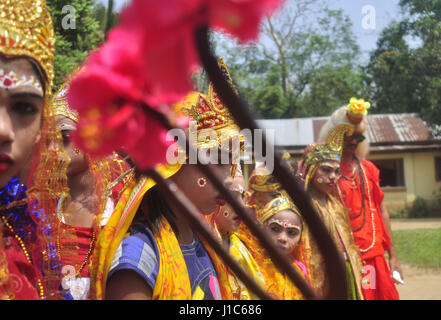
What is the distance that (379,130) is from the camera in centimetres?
2102

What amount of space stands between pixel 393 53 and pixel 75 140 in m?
24.3

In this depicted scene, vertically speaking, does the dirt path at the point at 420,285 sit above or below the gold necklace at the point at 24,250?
below

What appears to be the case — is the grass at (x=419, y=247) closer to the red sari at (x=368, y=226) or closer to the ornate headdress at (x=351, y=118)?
the red sari at (x=368, y=226)

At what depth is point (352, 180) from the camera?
14.7 ft

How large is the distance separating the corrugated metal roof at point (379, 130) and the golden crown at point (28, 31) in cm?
1791

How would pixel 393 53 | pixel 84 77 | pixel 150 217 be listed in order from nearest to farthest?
pixel 84 77 < pixel 150 217 < pixel 393 53

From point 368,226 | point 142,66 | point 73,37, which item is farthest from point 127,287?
point 73,37

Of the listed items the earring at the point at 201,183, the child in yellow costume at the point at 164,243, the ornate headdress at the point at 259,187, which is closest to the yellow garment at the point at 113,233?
the child in yellow costume at the point at 164,243

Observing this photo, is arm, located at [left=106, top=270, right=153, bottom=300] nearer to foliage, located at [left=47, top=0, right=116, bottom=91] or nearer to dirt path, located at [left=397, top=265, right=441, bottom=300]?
dirt path, located at [left=397, top=265, right=441, bottom=300]

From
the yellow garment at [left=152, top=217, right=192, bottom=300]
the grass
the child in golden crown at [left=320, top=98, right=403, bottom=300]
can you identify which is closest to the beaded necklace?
the yellow garment at [left=152, top=217, right=192, bottom=300]

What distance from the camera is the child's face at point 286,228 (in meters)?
2.92

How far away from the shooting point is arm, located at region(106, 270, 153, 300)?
1.34m
